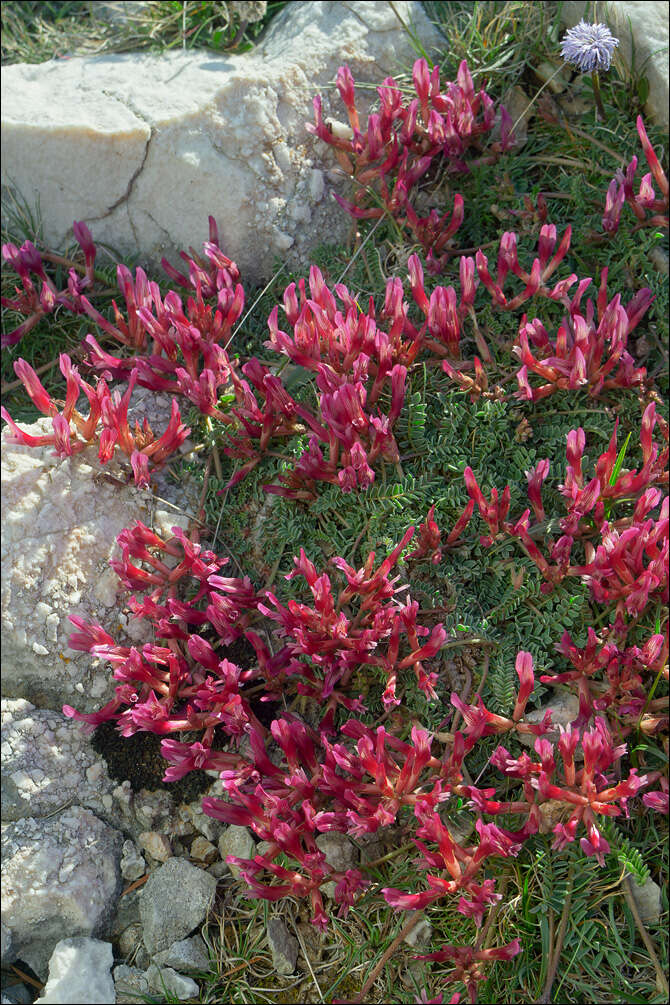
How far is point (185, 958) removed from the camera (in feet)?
9.98

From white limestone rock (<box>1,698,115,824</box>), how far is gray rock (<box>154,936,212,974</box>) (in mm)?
530

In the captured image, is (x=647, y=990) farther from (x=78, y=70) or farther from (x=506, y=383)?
(x=78, y=70)

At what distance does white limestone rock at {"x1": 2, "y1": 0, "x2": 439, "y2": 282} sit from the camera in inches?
165

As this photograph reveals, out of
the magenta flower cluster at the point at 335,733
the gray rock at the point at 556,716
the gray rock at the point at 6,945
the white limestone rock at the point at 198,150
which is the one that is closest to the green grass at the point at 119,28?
the white limestone rock at the point at 198,150

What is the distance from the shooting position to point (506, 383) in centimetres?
369

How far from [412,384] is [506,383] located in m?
0.38

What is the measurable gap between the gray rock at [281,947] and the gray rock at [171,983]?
28 cm

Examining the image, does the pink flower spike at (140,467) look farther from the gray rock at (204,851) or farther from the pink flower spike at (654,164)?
the pink flower spike at (654,164)

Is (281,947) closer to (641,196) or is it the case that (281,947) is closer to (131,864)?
(131,864)

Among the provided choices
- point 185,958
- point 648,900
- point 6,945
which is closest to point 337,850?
point 185,958

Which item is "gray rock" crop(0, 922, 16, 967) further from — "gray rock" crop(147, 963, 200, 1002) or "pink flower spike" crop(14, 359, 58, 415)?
"pink flower spike" crop(14, 359, 58, 415)

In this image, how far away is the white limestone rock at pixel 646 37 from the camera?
4.11 m

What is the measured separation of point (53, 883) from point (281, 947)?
2.62ft

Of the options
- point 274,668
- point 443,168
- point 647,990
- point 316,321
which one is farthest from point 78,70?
point 647,990
